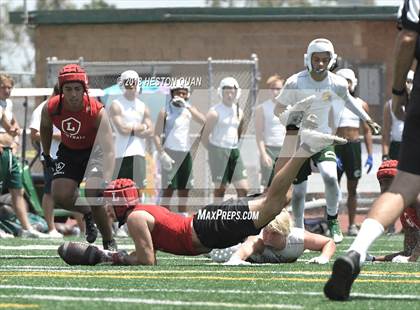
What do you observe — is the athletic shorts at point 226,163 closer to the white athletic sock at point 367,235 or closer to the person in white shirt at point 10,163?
the person in white shirt at point 10,163

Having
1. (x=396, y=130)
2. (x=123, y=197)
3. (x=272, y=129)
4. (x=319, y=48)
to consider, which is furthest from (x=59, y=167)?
(x=396, y=130)

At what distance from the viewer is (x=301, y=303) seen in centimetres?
655

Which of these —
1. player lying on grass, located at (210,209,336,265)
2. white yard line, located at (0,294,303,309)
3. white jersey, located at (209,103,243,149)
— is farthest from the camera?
white jersey, located at (209,103,243,149)

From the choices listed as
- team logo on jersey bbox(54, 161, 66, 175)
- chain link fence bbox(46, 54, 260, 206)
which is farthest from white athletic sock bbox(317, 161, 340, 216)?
chain link fence bbox(46, 54, 260, 206)

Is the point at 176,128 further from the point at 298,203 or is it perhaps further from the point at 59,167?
the point at 59,167

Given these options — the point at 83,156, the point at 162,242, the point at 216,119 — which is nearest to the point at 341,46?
the point at 216,119

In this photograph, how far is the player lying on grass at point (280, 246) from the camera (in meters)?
9.54

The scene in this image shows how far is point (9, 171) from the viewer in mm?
15000

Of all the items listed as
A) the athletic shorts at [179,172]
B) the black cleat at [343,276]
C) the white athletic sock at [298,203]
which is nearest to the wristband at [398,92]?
the black cleat at [343,276]

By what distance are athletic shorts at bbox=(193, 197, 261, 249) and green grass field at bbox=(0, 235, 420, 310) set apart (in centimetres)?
20

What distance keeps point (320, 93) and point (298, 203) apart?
3.49 feet

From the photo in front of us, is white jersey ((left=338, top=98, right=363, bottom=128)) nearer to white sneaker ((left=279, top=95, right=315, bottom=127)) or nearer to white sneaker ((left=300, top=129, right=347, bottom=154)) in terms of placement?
white sneaker ((left=279, top=95, right=315, bottom=127))

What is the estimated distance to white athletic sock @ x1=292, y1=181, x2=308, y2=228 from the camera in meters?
12.3

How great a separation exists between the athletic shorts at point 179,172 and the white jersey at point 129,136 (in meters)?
1.01
